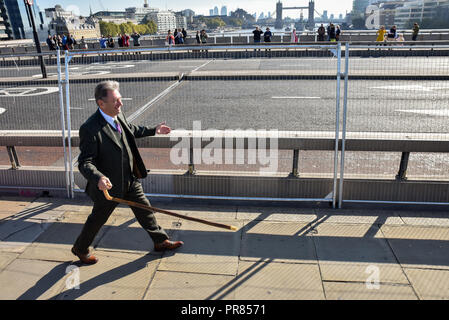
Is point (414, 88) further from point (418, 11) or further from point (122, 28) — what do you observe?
point (122, 28)

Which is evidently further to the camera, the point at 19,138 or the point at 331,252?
the point at 19,138

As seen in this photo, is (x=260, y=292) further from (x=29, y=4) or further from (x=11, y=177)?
(x=29, y=4)

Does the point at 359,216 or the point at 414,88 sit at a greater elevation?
Answer: the point at 414,88

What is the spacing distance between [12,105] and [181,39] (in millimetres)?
18657

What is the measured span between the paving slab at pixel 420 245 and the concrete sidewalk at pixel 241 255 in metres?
0.01

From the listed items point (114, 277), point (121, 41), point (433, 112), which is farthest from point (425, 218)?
point (121, 41)

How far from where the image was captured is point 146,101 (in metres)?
6.23

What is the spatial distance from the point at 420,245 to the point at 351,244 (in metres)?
0.75

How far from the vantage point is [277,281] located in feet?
11.7

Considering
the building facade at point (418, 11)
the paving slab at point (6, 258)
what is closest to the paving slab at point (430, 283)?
the paving slab at point (6, 258)

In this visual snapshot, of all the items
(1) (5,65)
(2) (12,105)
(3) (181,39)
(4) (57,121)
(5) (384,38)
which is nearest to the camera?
(1) (5,65)

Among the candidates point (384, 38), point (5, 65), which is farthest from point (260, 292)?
point (384, 38)

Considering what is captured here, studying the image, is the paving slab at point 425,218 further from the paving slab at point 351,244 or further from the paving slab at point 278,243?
the paving slab at point 278,243

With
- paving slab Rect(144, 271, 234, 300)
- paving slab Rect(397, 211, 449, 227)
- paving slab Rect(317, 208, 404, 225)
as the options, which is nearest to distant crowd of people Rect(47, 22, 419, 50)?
paving slab Rect(397, 211, 449, 227)
